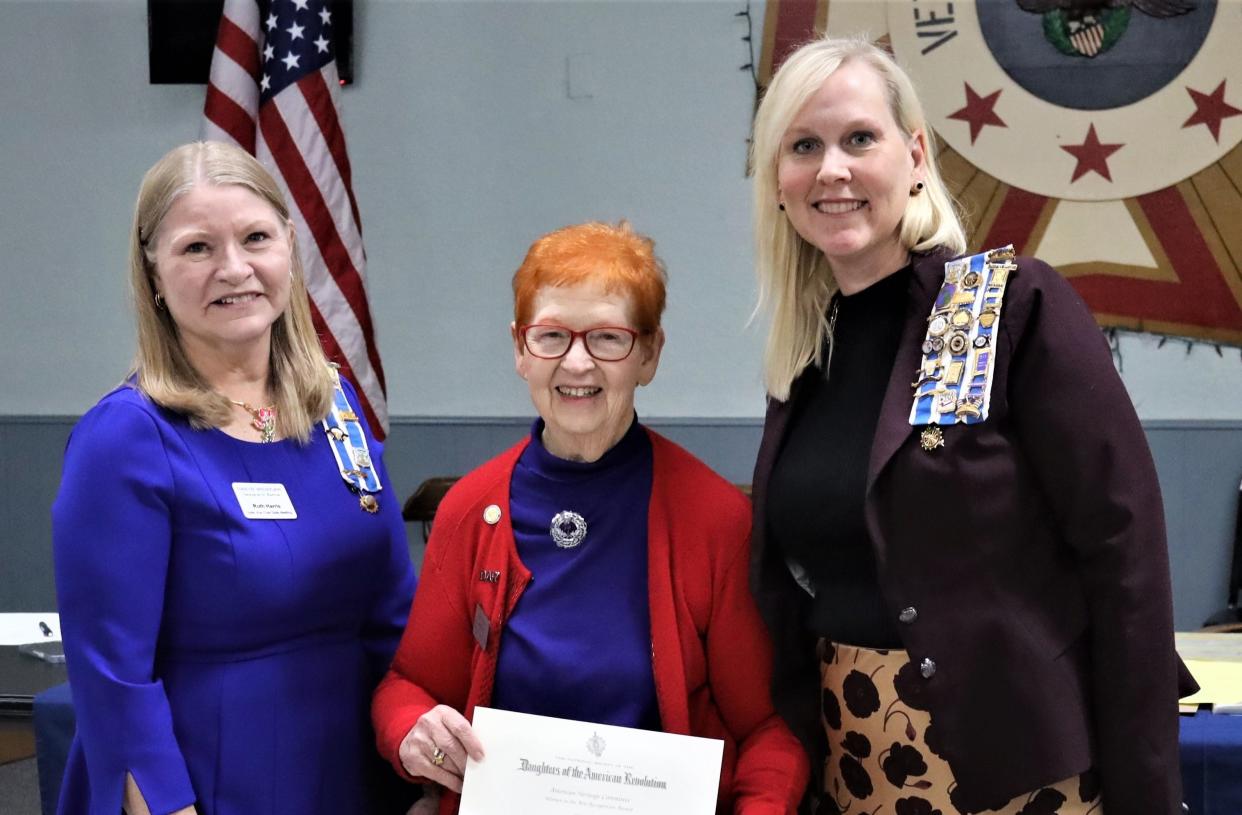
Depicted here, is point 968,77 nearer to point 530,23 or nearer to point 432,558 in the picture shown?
point 530,23

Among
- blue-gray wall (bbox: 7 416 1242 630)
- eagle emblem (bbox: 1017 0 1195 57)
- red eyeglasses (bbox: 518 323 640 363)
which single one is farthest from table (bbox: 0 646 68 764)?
eagle emblem (bbox: 1017 0 1195 57)

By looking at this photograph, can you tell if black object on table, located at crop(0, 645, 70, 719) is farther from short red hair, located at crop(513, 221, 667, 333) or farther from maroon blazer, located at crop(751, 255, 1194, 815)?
maroon blazer, located at crop(751, 255, 1194, 815)

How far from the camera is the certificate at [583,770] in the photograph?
5.32 ft

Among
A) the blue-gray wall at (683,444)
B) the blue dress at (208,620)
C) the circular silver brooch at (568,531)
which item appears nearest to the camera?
the blue dress at (208,620)

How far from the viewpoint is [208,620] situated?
1.79 meters

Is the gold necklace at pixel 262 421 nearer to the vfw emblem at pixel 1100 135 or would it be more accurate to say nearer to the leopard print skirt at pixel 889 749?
the leopard print skirt at pixel 889 749

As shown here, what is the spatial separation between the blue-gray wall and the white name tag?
134 inches

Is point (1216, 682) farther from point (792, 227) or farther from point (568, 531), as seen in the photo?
point (568, 531)

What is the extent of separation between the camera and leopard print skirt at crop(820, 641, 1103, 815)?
64.7 inches

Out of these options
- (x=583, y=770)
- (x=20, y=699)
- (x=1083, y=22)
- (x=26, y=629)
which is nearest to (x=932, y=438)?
(x=583, y=770)

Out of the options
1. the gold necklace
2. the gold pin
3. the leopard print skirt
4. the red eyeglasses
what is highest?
the red eyeglasses

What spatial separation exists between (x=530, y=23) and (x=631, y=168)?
78 cm

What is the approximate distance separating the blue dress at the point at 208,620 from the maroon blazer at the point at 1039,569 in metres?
0.90

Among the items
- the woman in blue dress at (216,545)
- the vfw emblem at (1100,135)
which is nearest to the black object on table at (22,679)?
the woman in blue dress at (216,545)
